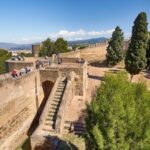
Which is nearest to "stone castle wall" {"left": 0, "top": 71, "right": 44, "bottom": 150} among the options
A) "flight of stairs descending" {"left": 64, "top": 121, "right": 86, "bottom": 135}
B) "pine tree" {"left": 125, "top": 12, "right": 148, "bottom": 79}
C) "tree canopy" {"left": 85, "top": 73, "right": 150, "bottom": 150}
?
"flight of stairs descending" {"left": 64, "top": 121, "right": 86, "bottom": 135}

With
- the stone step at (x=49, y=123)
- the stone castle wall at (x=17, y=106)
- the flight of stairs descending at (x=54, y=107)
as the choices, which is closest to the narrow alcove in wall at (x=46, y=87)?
the stone castle wall at (x=17, y=106)

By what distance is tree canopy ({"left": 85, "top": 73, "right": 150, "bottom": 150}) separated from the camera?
857 cm

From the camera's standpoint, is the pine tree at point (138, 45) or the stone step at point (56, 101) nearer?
the stone step at point (56, 101)

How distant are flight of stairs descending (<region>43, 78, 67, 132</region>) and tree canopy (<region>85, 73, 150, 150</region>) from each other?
18.9ft

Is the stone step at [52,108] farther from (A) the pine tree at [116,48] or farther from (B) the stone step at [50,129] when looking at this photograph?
(A) the pine tree at [116,48]

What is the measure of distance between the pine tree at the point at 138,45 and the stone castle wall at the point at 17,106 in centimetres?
1075

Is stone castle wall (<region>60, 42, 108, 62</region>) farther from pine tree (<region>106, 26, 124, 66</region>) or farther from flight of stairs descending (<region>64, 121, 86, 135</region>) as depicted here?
flight of stairs descending (<region>64, 121, 86, 135</region>)

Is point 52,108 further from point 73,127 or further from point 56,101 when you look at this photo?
point 73,127

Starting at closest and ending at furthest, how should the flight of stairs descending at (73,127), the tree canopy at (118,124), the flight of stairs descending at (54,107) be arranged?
the tree canopy at (118,124), the flight of stairs descending at (54,107), the flight of stairs descending at (73,127)

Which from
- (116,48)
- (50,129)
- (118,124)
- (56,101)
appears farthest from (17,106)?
(116,48)

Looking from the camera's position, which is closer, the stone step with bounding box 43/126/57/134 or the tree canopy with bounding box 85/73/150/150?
the tree canopy with bounding box 85/73/150/150

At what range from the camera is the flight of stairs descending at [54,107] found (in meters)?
14.8

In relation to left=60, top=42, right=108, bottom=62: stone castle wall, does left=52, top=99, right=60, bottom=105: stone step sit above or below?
below

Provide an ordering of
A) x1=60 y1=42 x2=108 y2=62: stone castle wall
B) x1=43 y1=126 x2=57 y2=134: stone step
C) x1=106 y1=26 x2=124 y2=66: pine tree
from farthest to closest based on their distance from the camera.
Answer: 1. x1=60 y1=42 x2=108 y2=62: stone castle wall
2. x1=106 y1=26 x2=124 y2=66: pine tree
3. x1=43 y1=126 x2=57 y2=134: stone step
